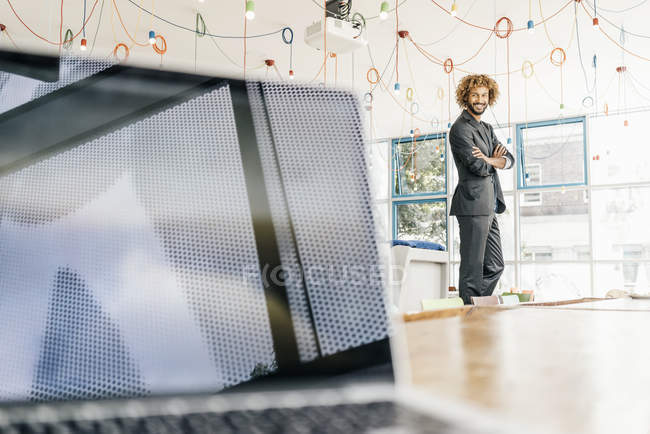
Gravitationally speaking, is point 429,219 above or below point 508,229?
above

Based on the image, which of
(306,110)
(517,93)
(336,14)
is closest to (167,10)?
(336,14)

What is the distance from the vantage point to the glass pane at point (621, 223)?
4988 mm

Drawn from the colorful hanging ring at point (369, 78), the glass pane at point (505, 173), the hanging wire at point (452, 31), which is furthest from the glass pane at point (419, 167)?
the hanging wire at point (452, 31)

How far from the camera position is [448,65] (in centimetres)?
421

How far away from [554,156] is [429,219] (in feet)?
5.17

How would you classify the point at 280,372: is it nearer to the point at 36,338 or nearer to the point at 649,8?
the point at 36,338

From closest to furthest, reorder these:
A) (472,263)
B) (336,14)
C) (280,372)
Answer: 1. (280,372)
2. (472,263)
3. (336,14)

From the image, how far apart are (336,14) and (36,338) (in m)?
2.85

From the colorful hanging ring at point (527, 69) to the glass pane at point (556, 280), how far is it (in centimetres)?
217

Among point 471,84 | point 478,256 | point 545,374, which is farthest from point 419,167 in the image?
point 545,374

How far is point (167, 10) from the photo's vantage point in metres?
3.49

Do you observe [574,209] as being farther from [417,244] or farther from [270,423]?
[270,423]

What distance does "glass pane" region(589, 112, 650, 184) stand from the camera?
16.4 ft

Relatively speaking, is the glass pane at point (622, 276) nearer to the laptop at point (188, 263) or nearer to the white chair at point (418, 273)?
the white chair at point (418, 273)
